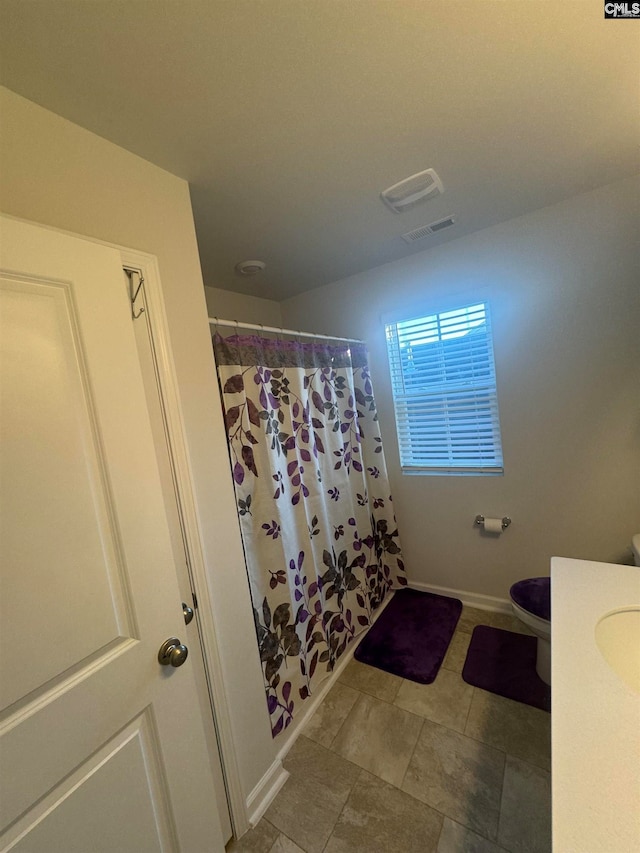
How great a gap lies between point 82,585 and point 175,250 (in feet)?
3.44

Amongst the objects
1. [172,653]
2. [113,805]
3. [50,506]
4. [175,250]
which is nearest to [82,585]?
[50,506]

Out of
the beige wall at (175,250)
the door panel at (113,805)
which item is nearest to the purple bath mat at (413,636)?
the beige wall at (175,250)

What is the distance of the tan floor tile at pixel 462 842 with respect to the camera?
1.04 meters

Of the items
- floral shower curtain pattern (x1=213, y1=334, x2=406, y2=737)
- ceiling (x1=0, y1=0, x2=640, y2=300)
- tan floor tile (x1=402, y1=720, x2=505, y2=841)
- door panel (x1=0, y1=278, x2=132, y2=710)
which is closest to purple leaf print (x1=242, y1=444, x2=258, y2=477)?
floral shower curtain pattern (x1=213, y1=334, x2=406, y2=737)

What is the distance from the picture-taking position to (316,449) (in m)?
1.81

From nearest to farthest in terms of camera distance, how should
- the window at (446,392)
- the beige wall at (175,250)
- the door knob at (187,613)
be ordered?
1. the beige wall at (175,250)
2. the door knob at (187,613)
3. the window at (446,392)

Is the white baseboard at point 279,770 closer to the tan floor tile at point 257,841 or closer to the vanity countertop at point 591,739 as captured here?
the tan floor tile at point 257,841

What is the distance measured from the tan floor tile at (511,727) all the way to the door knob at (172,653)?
136 cm

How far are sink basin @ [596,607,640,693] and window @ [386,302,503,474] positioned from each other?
1202mm

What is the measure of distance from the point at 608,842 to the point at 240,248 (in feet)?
7.10

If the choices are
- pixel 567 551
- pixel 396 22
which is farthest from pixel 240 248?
pixel 567 551

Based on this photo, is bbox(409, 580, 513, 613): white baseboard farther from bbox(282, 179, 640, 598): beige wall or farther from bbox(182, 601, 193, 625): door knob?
bbox(182, 601, 193, 625): door knob

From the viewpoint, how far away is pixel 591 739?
0.61 meters

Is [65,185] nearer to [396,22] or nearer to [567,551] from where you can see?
[396,22]
